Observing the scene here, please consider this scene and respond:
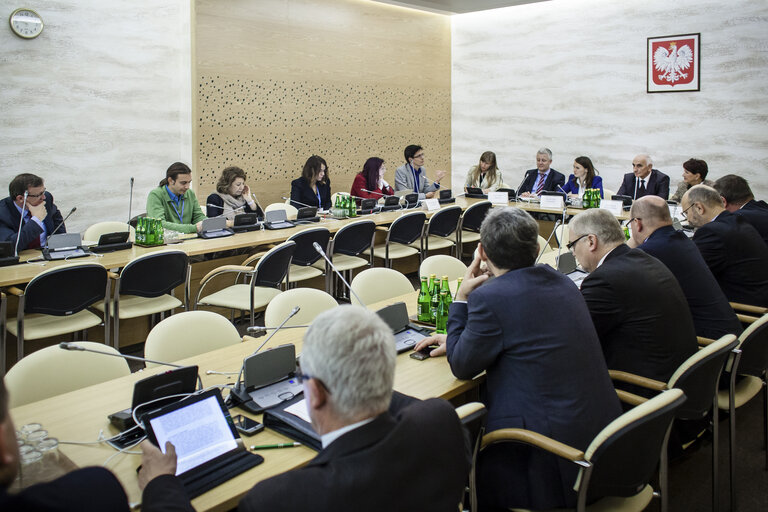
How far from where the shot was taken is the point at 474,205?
6.91 meters

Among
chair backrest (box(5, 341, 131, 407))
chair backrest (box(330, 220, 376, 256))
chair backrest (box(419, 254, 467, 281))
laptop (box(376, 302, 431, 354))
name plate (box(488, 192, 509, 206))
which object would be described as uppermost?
name plate (box(488, 192, 509, 206))

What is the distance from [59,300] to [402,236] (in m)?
3.18

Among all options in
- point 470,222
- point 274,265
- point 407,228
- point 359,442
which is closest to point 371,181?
point 470,222

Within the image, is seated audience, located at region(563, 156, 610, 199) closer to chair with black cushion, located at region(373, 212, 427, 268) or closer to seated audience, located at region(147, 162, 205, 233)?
chair with black cushion, located at region(373, 212, 427, 268)

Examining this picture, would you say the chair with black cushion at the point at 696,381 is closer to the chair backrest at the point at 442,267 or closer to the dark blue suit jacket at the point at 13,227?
the chair backrest at the point at 442,267

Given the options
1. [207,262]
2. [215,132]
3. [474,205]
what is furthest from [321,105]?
[207,262]

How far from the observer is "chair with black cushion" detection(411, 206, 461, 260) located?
6441 millimetres

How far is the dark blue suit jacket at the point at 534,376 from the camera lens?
2.06 m

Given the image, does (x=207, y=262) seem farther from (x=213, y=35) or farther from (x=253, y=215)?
(x=213, y=35)

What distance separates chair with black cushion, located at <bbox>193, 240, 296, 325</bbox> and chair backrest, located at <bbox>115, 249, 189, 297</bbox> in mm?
209

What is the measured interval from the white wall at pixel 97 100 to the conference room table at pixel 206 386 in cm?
478

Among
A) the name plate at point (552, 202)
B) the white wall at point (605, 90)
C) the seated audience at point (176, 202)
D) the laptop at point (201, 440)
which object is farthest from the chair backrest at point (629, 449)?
the white wall at point (605, 90)

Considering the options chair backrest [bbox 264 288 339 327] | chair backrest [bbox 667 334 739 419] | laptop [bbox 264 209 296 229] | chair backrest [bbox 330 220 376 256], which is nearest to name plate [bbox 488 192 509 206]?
chair backrest [bbox 330 220 376 256]

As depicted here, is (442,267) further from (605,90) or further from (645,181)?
(605,90)
